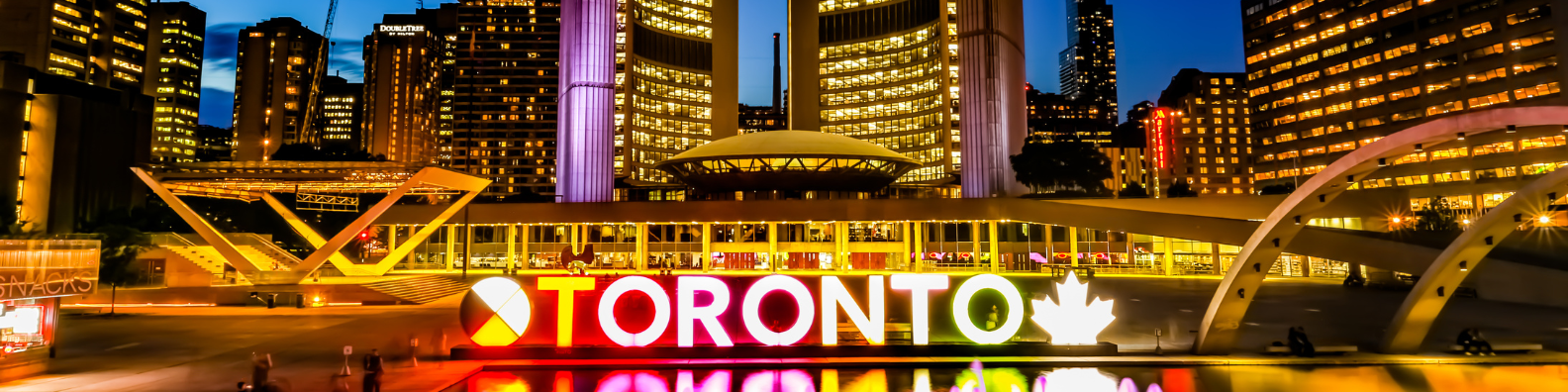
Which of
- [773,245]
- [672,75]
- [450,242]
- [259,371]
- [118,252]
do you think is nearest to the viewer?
[259,371]

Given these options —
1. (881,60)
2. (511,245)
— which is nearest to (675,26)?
(881,60)

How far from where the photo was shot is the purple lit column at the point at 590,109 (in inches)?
3509

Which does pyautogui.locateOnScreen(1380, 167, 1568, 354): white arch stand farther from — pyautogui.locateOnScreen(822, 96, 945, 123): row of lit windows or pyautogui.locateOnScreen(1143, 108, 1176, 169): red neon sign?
pyautogui.locateOnScreen(822, 96, 945, 123): row of lit windows

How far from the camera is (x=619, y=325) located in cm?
1838

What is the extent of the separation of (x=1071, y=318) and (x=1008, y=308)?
201cm

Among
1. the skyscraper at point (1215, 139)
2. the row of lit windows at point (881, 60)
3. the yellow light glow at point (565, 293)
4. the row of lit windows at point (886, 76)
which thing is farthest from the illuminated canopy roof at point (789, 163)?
the skyscraper at point (1215, 139)

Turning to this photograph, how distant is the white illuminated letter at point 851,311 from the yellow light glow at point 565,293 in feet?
18.9

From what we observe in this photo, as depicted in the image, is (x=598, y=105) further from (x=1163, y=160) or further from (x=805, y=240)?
(x=1163, y=160)

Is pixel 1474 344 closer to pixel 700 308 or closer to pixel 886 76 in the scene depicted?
pixel 700 308

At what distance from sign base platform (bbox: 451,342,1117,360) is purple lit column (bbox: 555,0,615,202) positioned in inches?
2850

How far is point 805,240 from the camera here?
71250 millimetres

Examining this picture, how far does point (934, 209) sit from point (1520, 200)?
1756 inches

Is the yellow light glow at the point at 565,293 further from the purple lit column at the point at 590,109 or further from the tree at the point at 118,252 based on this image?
the purple lit column at the point at 590,109

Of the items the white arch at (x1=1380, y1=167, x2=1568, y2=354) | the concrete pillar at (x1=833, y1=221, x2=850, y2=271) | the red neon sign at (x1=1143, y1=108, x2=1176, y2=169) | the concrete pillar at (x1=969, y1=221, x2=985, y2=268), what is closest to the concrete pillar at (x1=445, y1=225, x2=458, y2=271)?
the concrete pillar at (x1=833, y1=221, x2=850, y2=271)
